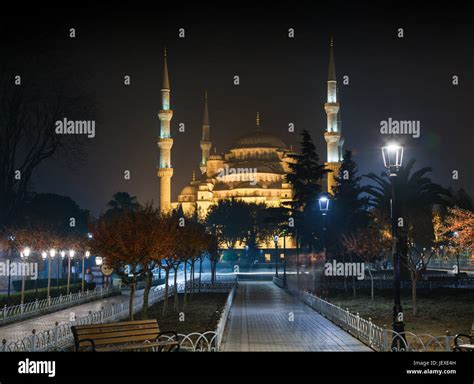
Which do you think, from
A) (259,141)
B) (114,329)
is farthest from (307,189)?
(259,141)

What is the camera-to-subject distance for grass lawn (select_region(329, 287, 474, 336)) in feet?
62.8

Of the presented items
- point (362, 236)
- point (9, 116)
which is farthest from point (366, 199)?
point (9, 116)

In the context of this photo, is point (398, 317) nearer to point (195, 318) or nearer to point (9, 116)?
point (195, 318)

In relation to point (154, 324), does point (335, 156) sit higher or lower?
higher

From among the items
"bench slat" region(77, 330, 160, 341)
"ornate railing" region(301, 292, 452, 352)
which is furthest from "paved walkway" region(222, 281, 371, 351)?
"bench slat" region(77, 330, 160, 341)

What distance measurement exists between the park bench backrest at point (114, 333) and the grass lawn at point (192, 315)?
6568 mm

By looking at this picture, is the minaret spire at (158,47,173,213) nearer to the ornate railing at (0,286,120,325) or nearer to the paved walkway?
the ornate railing at (0,286,120,325)

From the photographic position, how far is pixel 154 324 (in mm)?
12547

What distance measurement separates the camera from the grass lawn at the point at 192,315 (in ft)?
66.2

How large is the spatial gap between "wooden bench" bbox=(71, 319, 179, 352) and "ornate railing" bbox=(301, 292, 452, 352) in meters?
4.29

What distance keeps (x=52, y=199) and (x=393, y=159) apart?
2754 inches

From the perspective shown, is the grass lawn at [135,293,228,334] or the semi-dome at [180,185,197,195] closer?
the grass lawn at [135,293,228,334]

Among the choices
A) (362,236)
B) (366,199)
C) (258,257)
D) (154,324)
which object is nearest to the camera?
(154,324)
